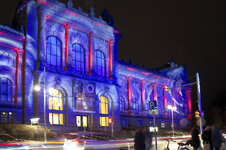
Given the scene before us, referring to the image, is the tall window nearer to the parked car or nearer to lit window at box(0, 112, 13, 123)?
lit window at box(0, 112, 13, 123)

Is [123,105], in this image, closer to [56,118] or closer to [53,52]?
[56,118]

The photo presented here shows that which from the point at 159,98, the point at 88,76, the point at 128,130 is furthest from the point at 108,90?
the point at 159,98

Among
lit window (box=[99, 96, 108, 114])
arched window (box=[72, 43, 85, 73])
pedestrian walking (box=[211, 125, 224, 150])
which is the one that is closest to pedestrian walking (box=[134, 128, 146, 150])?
pedestrian walking (box=[211, 125, 224, 150])

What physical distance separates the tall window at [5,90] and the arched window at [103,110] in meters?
16.7

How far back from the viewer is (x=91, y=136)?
1062 inches

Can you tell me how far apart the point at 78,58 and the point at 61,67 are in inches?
170

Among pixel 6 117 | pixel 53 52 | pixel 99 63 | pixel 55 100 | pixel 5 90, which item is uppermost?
pixel 53 52

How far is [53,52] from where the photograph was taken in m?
48.8

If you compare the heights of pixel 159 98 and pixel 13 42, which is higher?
pixel 13 42

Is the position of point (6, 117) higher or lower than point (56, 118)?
higher

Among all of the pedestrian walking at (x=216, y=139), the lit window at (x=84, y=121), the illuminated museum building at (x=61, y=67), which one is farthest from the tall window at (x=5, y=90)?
the pedestrian walking at (x=216, y=139)

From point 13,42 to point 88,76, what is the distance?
13.6 m

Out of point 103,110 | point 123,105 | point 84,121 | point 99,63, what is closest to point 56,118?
point 84,121

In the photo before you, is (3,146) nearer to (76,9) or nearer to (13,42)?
(13,42)
